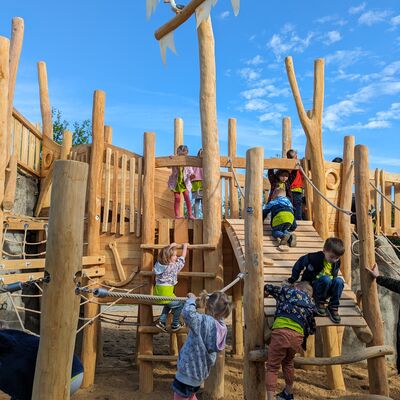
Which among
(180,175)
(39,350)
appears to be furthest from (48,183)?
(39,350)

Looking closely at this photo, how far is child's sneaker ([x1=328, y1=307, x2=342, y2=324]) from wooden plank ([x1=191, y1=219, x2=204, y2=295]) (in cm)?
246

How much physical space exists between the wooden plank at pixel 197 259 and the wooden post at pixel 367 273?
260 cm

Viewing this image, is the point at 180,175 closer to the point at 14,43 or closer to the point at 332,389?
the point at 14,43

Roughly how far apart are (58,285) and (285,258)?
354 cm

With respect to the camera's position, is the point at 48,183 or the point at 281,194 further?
the point at 48,183

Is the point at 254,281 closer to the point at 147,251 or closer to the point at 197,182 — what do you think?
the point at 147,251

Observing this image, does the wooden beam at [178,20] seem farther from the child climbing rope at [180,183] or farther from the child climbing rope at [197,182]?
the child climbing rope at [180,183]

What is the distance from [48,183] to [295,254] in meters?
5.49

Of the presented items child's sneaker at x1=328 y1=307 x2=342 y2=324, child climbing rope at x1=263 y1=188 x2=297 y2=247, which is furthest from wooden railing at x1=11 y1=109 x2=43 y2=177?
child's sneaker at x1=328 y1=307 x2=342 y2=324

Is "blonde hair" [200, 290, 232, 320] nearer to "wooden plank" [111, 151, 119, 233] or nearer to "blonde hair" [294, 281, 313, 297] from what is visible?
"blonde hair" [294, 281, 313, 297]

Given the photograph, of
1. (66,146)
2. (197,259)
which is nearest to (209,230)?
(197,259)

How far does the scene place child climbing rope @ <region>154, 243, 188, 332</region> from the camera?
19.0 feet

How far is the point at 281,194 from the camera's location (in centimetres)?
624

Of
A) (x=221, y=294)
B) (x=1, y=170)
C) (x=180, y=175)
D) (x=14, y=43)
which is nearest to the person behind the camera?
(x=221, y=294)
